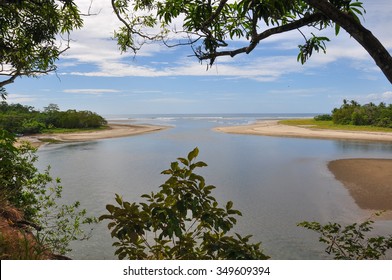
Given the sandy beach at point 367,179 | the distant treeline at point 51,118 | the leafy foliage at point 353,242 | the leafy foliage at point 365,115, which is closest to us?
the leafy foliage at point 353,242

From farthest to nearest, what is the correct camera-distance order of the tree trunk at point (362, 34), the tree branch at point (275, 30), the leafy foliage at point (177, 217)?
the tree branch at point (275, 30)
the leafy foliage at point (177, 217)
the tree trunk at point (362, 34)

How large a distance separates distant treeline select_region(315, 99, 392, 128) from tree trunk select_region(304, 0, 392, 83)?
49.4m

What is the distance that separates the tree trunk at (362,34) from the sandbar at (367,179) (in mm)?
11049

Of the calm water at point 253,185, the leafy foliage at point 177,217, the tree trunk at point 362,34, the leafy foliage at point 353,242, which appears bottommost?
the calm water at point 253,185

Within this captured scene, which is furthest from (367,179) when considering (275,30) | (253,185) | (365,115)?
(365,115)

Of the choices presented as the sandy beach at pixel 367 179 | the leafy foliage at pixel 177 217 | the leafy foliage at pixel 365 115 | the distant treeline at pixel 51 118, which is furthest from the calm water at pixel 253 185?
the leafy foliage at pixel 365 115

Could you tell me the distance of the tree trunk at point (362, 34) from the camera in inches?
102

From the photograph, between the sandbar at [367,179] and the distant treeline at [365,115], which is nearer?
the sandbar at [367,179]

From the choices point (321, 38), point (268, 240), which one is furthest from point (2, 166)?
point (268, 240)

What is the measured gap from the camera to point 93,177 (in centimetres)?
1764

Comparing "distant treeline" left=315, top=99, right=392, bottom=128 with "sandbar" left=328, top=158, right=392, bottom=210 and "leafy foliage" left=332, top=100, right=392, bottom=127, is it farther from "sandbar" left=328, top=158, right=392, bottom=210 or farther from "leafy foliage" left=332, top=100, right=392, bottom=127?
"sandbar" left=328, top=158, right=392, bottom=210

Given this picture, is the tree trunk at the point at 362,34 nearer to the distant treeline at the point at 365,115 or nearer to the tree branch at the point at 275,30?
the tree branch at the point at 275,30
